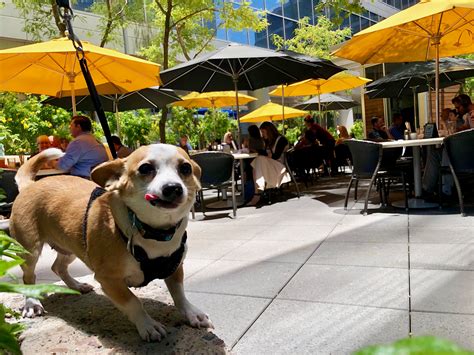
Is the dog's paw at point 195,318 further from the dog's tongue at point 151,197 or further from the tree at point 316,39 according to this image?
the tree at point 316,39

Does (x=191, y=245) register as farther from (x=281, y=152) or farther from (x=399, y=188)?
(x=399, y=188)

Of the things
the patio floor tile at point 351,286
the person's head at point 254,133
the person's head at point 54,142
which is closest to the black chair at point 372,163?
the person's head at point 254,133

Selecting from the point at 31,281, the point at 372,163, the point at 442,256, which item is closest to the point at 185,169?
the point at 31,281

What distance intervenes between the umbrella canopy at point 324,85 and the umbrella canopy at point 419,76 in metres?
0.61

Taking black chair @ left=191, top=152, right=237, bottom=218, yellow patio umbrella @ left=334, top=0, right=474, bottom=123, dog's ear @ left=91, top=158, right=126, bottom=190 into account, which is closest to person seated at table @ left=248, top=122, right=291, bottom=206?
black chair @ left=191, top=152, right=237, bottom=218

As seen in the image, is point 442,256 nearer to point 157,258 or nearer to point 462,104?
point 157,258

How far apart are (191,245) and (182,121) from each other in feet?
43.6

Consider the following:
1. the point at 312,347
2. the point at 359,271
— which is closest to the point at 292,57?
the point at 359,271

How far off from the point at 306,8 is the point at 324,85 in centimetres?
1660

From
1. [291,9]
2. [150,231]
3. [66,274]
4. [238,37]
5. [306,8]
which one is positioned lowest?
[66,274]

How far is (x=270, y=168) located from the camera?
7871 mm

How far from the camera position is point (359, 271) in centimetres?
355

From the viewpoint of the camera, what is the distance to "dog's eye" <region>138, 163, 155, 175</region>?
6.89ft

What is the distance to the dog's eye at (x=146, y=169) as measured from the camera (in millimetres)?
2100
